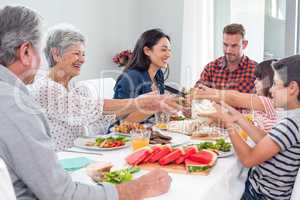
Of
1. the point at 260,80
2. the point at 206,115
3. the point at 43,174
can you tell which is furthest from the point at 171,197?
the point at 260,80

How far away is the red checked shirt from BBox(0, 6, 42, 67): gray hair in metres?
2.07

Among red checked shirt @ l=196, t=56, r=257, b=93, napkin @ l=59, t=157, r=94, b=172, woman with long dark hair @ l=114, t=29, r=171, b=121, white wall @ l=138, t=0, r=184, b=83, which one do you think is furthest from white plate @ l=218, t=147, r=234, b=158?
white wall @ l=138, t=0, r=184, b=83

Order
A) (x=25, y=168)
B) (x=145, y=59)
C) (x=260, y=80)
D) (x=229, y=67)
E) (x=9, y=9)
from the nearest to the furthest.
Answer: (x=25, y=168) < (x=9, y=9) < (x=260, y=80) < (x=145, y=59) < (x=229, y=67)

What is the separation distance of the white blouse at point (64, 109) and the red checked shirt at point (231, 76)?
1.26 meters

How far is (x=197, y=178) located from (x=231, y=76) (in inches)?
75.4

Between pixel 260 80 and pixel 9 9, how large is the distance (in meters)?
1.52

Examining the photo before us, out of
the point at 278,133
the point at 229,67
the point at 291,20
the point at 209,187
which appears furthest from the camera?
the point at 291,20

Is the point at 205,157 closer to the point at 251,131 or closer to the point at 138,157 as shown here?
the point at 138,157

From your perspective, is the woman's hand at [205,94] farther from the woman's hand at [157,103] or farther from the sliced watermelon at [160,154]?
the sliced watermelon at [160,154]

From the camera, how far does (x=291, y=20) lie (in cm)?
358

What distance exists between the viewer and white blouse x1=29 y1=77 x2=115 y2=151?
1.90 m

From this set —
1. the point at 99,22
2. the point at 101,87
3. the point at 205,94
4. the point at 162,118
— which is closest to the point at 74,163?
the point at 162,118

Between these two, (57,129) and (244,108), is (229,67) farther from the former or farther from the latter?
(57,129)

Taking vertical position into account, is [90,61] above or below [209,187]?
above
